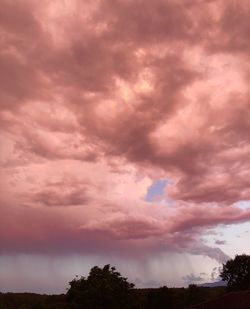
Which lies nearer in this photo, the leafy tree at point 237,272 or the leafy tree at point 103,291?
the leafy tree at point 103,291

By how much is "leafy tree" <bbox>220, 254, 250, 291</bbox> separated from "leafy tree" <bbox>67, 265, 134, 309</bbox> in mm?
70246

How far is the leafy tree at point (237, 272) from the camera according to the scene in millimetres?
125312

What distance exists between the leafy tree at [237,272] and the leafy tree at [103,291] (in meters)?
70.2

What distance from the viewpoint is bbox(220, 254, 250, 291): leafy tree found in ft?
411

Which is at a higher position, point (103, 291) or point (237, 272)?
point (237, 272)

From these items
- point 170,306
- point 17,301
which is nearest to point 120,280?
point 170,306

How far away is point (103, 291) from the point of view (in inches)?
2474

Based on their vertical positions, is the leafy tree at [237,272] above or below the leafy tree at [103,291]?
above

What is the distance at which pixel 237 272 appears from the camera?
127875 mm

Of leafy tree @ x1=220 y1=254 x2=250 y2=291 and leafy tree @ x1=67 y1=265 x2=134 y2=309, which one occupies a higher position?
leafy tree @ x1=220 y1=254 x2=250 y2=291

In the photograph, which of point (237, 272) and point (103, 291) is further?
point (237, 272)

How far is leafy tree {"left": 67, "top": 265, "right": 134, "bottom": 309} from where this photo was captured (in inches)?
2469

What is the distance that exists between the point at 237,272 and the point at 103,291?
7634 centimetres

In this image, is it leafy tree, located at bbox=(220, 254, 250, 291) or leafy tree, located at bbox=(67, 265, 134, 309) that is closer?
leafy tree, located at bbox=(67, 265, 134, 309)
